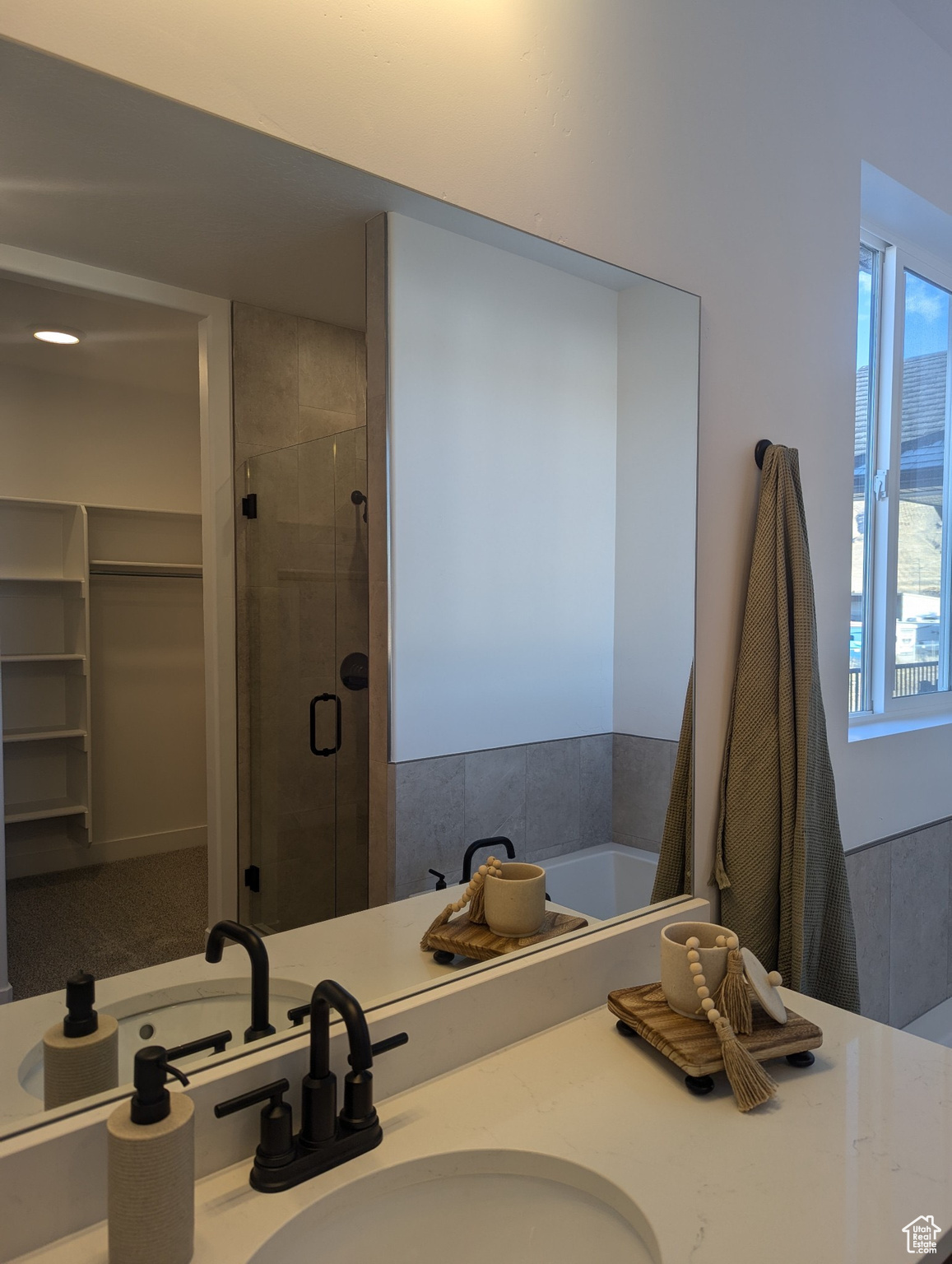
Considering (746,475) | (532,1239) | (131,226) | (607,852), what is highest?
(131,226)

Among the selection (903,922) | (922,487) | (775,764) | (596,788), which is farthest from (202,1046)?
(922,487)

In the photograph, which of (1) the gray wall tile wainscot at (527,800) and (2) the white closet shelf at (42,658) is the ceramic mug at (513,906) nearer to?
(1) the gray wall tile wainscot at (527,800)

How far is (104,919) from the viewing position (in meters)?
0.85

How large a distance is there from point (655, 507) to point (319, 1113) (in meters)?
1.02

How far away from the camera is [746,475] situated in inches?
63.9

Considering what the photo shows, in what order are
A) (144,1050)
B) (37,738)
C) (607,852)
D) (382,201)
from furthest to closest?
(607,852)
(382,201)
(37,738)
(144,1050)

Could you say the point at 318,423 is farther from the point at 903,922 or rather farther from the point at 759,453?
the point at 903,922

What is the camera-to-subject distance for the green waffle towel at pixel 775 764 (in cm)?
155

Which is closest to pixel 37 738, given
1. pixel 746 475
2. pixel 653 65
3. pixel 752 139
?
pixel 746 475

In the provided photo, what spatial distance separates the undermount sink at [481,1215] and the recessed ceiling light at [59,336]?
0.87 meters

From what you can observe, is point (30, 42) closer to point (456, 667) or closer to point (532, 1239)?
point (456, 667)

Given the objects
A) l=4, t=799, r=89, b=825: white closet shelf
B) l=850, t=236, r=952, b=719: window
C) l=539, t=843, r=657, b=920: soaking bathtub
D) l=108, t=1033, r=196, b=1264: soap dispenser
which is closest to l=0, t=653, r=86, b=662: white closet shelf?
l=4, t=799, r=89, b=825: white closet shelf

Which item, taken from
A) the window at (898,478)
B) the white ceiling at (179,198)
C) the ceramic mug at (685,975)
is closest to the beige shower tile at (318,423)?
the white ceiling at (179,198)

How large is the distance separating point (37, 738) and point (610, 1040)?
811 mm
